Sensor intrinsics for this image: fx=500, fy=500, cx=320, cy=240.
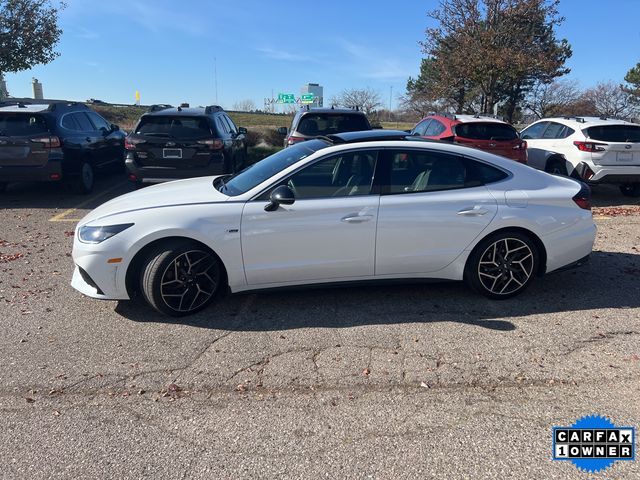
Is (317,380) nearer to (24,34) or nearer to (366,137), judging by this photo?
(366,137)

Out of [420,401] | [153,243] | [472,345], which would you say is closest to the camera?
[420,401]

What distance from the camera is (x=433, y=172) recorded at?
4625 millimetres

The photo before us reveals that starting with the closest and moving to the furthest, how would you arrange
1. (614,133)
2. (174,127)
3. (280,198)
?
(280,198) < (174,127) < (614,133)

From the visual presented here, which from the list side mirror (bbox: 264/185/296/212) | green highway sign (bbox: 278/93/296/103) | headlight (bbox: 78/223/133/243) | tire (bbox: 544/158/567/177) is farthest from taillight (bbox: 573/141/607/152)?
green highway sign (bbox: 278/93/296/103)

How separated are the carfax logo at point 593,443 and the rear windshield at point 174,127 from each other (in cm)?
717

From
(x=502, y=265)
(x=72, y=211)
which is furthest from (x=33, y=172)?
(x=502, y=265)

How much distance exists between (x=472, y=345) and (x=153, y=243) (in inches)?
108

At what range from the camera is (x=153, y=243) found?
4.23m

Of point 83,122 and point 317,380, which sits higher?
point 83,122

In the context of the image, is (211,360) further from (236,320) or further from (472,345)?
(472,345)

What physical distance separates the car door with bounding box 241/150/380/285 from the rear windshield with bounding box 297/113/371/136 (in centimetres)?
523

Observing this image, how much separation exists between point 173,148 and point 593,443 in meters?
7.37

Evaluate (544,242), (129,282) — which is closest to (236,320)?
(129,282)

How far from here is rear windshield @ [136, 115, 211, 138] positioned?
334 inches
